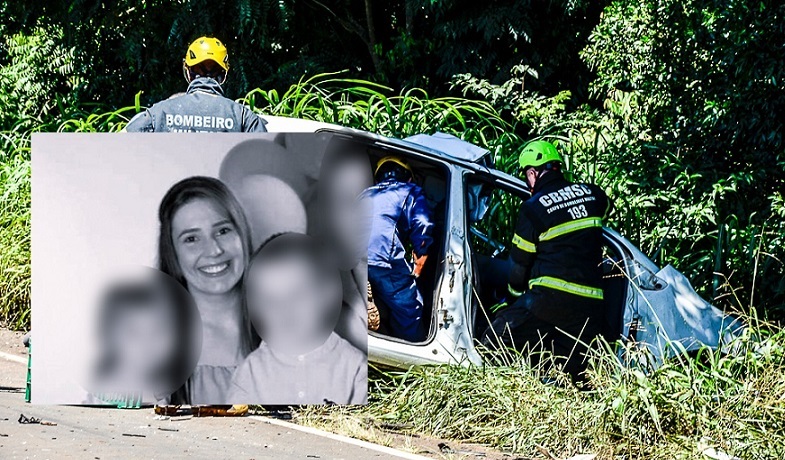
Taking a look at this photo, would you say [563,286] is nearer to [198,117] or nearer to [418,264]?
[418,264]

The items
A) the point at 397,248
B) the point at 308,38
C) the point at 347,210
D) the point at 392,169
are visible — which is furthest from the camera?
the point at 308,38

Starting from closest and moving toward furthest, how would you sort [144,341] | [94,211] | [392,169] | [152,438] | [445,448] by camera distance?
[94,211] < [144,341] < [152,438] < [445,448] < [392,169]

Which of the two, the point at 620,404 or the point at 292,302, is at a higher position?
the point at 292,302

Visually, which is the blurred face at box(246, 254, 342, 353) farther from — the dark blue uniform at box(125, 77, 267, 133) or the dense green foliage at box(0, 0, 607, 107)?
the dense green foliage at box(0, 0, 607, 107)

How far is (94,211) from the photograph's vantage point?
20.9 feet

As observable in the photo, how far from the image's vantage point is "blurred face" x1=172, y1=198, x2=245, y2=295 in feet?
21.0

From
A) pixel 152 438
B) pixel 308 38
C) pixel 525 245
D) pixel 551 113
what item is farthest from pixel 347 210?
pixel 308 38

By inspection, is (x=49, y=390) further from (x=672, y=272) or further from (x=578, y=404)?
(x=672, y=272)

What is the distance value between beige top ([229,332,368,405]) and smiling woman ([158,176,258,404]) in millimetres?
A: 258

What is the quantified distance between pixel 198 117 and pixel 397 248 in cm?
143

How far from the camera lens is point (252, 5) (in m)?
15.0

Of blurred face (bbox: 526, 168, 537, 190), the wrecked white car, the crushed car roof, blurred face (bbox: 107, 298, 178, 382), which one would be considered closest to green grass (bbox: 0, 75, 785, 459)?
the wrecked white car

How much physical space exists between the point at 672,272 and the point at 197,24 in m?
8.54

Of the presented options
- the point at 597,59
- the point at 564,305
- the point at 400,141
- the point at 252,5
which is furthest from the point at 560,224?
the point at 252,5
